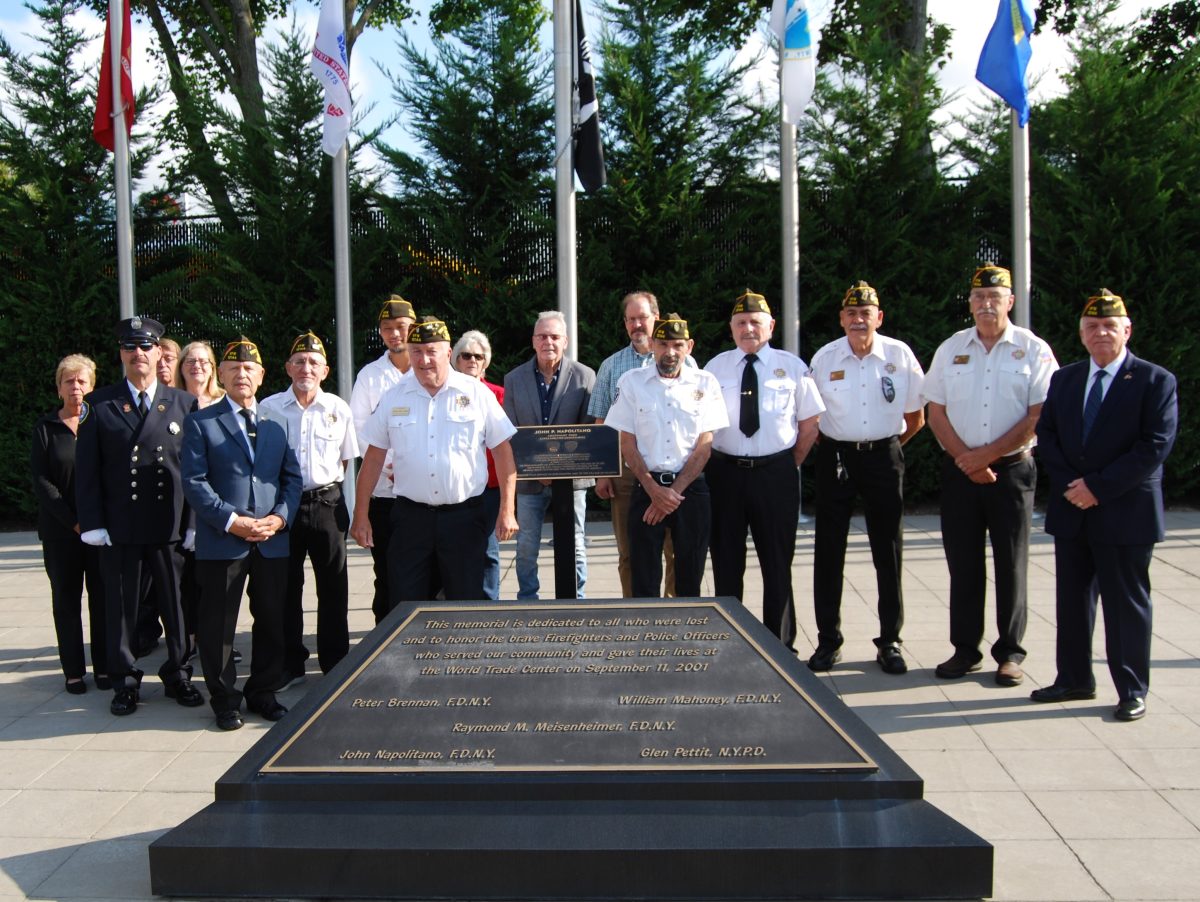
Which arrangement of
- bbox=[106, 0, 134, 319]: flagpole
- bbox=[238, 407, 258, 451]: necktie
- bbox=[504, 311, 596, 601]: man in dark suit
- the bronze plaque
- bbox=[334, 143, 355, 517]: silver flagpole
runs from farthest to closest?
1. bbox=[106, 0, 134, 319]: flagpole
2. bbox=[334, 143, 355, 517]: silver flagpole
3. bbox=[504, 311, 596, 601]: man in dark suit
4. bbox=[238, 407, 258, 451]: necktie
5. the bronze plaque

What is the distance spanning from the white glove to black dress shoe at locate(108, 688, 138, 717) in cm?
74

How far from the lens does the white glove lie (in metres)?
5.62

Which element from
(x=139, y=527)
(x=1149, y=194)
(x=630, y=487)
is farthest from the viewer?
(x=1149, y=194)

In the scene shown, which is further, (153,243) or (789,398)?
(153,243)

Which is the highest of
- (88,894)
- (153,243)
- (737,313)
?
(153,243)

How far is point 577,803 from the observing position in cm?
347

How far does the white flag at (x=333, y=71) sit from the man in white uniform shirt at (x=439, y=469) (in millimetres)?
4990

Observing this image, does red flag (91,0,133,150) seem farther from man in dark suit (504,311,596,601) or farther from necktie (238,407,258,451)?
necktie (238,407,258,451)

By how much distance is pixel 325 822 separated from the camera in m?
3.45

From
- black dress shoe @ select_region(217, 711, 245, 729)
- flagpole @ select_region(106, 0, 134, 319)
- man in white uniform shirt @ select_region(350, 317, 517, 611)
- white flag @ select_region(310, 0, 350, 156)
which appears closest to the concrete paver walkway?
black dress shoe @ select_region(217, 711, 245, 729)

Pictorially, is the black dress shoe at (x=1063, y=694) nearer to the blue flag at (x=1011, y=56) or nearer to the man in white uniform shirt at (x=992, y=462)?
the man in white uniform shirt at (x=992, y=462)

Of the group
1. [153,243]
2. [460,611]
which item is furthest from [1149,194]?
[153,243]

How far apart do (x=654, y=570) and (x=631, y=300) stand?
73.3 inches

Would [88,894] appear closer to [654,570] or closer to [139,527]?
[139,527]
